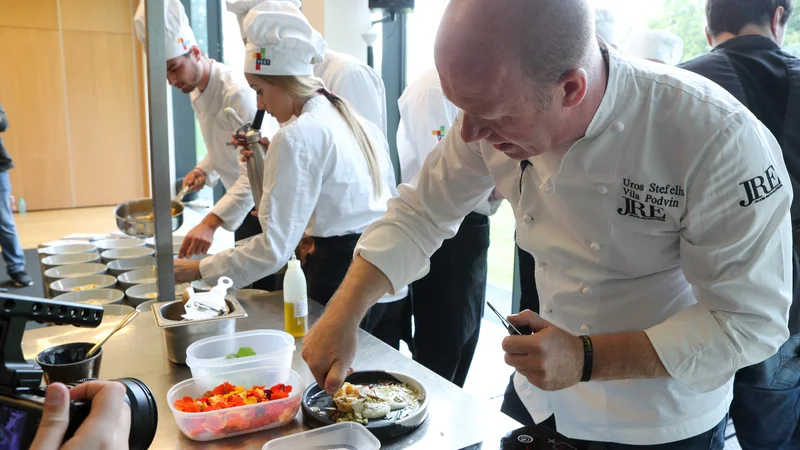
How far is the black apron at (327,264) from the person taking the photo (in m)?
1.89

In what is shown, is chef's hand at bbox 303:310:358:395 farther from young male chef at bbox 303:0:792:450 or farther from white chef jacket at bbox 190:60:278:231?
white chef jacket at bbox 190:60:278:231

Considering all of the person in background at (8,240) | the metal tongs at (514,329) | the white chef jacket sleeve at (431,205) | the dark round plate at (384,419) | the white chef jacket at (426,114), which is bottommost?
the person in background at (8,240)

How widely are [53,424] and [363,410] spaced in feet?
1.81

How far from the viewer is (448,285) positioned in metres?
2.37

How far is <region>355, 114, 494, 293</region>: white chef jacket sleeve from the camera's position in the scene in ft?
4.08

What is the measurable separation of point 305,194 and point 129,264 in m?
0.99

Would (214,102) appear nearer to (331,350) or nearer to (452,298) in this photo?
(452,298)

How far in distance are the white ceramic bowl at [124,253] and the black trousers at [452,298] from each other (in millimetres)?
1126

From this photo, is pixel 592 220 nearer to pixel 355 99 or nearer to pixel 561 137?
pixel 561 137

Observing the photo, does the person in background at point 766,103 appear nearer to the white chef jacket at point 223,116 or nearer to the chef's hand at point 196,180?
the white chef jacket at point 223,116

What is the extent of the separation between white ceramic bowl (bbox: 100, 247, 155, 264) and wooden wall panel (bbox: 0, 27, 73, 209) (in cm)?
545

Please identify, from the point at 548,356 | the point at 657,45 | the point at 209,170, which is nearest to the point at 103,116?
the point at 209,170

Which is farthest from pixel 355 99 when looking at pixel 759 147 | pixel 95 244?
pixel 759 147

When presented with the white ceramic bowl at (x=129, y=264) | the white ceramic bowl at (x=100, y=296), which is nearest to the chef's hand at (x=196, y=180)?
the white ceramic bowl at (x=129, y=264)
